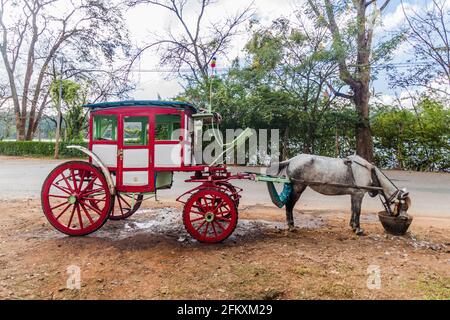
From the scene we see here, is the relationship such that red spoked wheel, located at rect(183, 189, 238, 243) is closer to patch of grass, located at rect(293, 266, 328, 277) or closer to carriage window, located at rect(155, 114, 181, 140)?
carriage window, located at rect(155, 114, 181, 140)

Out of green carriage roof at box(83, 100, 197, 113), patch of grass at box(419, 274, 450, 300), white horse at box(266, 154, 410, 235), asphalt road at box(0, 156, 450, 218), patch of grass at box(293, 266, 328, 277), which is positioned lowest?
patch of grass at box(419, 274, 450, 300)

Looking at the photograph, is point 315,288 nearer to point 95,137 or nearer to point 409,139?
point 95,137

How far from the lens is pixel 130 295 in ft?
10.1

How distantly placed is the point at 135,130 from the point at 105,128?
1.54 feet

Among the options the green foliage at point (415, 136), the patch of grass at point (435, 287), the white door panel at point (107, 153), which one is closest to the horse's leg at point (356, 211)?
the patch of grass at point (435, 287)

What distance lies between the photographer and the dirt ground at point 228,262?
3156 mm

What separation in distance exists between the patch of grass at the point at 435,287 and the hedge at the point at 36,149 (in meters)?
23.6

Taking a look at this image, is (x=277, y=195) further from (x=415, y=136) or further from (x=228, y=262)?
(x=415, y=136)

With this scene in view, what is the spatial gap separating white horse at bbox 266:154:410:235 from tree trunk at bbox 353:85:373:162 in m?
11.0

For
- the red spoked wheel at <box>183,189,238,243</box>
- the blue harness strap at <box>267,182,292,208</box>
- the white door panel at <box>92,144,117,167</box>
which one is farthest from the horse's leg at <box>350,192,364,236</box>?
the white door panel at <box>92,144,117,167</box>

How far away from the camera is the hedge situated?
79.5 feet

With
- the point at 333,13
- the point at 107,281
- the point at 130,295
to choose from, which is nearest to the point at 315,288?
the point at 130,295

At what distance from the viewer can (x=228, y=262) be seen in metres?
3.85

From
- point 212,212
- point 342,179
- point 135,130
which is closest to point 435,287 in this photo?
point 342,179
